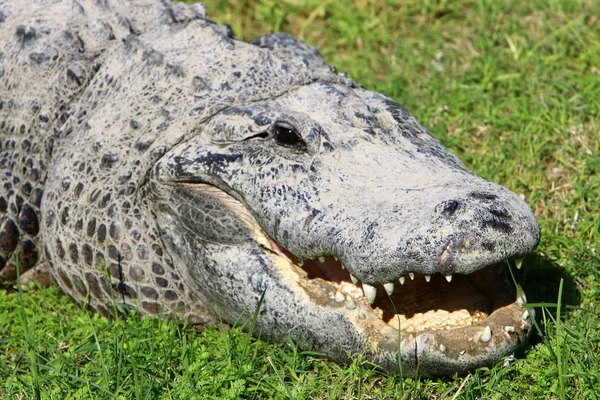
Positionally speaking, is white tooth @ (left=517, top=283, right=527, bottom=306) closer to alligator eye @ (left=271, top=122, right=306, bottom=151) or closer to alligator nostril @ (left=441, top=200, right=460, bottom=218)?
alligator nostril @ (left=441, top=200, right=460, bottom=218)

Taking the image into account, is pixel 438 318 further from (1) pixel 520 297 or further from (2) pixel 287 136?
(2) pixel 287 136

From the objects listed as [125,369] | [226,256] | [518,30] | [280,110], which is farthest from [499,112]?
[125,369]

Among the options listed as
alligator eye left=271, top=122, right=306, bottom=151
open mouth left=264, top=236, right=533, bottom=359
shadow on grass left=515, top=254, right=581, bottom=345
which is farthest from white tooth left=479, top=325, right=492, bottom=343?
alligator eye left=271, top=122, right=306, bottom=151

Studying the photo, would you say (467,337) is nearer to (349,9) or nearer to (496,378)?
(496,378)

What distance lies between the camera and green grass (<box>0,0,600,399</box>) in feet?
12.5

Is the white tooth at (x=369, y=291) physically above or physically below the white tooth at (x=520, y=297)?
below

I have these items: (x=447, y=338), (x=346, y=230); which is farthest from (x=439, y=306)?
(x=346, y=230)

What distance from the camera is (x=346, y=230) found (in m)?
3.67

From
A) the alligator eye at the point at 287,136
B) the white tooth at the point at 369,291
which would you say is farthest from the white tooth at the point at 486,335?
the alligator eye at the point at 287,136

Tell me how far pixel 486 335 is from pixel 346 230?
0.67 m

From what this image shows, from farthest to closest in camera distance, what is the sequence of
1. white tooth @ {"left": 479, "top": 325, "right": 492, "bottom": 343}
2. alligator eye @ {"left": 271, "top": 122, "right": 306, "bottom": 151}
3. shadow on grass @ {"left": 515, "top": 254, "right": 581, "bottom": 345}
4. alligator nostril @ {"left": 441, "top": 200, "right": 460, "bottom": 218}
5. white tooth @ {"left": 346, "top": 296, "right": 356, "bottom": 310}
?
shadow on grass @ {"left": 515, "top": 254, "right": 581, "bottom": 345} → alligator eye @ {"left": 271, "top": 122, "right": 306, "bottom": 151} → white tooth @ {"left": 346, "top": 296, "right": 356, "bottom": 310} → white tooth @ {"left": 479, "top": 325, "right": 492, "bottom": 343} → alligator nostril @ {"left": 441, "top": 200, "right": 460, "bottom": 218}

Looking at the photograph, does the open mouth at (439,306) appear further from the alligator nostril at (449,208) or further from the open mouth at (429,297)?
the alligator nostril at (449,208)

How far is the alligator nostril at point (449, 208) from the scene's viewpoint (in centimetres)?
344

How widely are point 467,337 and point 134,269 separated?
1.65 meters
